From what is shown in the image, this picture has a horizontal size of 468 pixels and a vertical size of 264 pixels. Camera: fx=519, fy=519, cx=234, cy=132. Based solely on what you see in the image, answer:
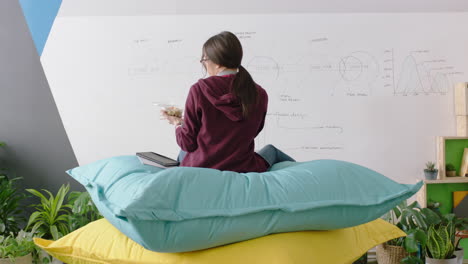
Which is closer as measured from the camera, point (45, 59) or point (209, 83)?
point (209, 83)

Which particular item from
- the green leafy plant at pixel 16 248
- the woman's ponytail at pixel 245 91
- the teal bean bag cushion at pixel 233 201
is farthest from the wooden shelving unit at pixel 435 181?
the green leafy plant at pixel 16 248

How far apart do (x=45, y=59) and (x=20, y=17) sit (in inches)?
13.0

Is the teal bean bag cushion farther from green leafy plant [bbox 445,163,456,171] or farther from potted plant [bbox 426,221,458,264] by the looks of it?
green leafy plant [bbox 445,163,456,171]

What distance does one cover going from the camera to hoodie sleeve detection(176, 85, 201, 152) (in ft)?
6.35

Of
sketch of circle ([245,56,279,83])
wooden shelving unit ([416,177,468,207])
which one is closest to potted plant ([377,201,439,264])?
wooden shelving unit ([416,177,468,207])

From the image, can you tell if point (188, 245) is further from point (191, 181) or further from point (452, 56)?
point (452, 56)

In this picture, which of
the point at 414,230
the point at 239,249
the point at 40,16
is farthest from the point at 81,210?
the point at 414,230

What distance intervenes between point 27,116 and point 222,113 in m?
2.14

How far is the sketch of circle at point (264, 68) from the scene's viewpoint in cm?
353

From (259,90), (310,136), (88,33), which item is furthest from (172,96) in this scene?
(259,90)

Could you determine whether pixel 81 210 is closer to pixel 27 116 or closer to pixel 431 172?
pixel 27 116

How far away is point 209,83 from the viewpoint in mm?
1940

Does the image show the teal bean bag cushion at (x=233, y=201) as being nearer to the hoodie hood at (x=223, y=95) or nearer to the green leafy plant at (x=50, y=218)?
the hoodie hood at (x=223, y=95)

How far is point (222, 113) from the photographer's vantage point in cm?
195
